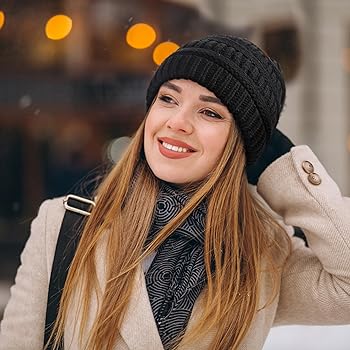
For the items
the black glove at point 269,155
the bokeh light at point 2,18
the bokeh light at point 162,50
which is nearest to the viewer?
the black glove at point 269,155

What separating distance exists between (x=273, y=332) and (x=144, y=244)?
1675 mm

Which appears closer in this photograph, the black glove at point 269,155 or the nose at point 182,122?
the nose at point 182,122

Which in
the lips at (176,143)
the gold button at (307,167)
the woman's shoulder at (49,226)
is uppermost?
the lips at (176,143)

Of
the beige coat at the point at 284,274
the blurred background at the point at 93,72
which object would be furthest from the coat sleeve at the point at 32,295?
the blurred background at the point at 93,72

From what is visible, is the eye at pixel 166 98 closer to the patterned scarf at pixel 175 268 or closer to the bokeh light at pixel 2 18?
the patterned scarf at pixel 175 268

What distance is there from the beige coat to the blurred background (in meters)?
1.33

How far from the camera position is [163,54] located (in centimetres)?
334

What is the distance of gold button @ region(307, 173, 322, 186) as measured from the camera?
6.47 ft

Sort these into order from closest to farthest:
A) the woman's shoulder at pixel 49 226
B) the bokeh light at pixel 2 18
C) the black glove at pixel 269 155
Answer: the woman's shoulder at pixel 49 226
the black glove at pixel 269 155
the bokeh light at pixel 2 18

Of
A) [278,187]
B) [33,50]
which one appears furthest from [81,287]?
[33,50]

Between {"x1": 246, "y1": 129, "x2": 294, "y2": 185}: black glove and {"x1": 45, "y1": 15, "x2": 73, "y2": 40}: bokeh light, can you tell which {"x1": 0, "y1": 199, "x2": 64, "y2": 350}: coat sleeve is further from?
{"x1": 45, "y1": 15, "x2": 73, "y2": 40}: bokeh light

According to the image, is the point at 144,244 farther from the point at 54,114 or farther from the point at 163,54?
the point at 54,114

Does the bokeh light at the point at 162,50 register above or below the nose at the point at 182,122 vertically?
below

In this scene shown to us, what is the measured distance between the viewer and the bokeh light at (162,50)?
3.34 meters
